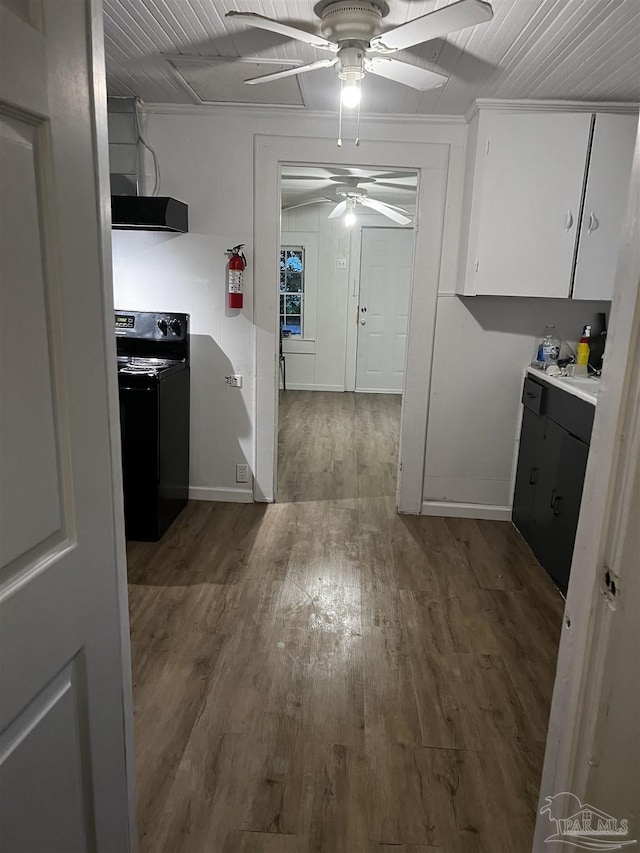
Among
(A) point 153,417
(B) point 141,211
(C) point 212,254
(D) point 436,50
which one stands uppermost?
(D) point 436,50

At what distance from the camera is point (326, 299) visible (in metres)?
7.29

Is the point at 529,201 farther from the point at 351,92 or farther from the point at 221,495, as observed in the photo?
the point at 221,495

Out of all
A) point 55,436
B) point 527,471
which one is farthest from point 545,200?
point 55,436

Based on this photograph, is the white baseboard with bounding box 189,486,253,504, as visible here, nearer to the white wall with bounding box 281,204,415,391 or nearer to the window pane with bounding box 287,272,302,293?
the white wall with bounding box 281,204,415,391

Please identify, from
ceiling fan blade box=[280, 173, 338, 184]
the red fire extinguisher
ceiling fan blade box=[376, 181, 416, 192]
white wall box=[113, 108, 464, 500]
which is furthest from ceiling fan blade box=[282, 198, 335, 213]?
the red fire extinguisher

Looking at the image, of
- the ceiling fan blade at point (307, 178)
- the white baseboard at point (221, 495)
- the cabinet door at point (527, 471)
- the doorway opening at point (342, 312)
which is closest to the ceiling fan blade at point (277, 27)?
the cabinet door at point (527, 471)

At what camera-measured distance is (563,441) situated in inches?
112

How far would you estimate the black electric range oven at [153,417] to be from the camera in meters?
3.09

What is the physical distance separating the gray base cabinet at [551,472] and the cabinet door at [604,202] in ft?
2.03

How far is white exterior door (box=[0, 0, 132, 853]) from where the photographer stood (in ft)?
2.55

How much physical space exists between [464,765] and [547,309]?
2.60 meters

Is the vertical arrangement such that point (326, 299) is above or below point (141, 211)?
below

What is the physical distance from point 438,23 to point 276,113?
68.7 inches

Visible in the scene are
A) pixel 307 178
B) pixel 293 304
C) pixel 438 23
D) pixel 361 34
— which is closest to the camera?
pixel 438 23
